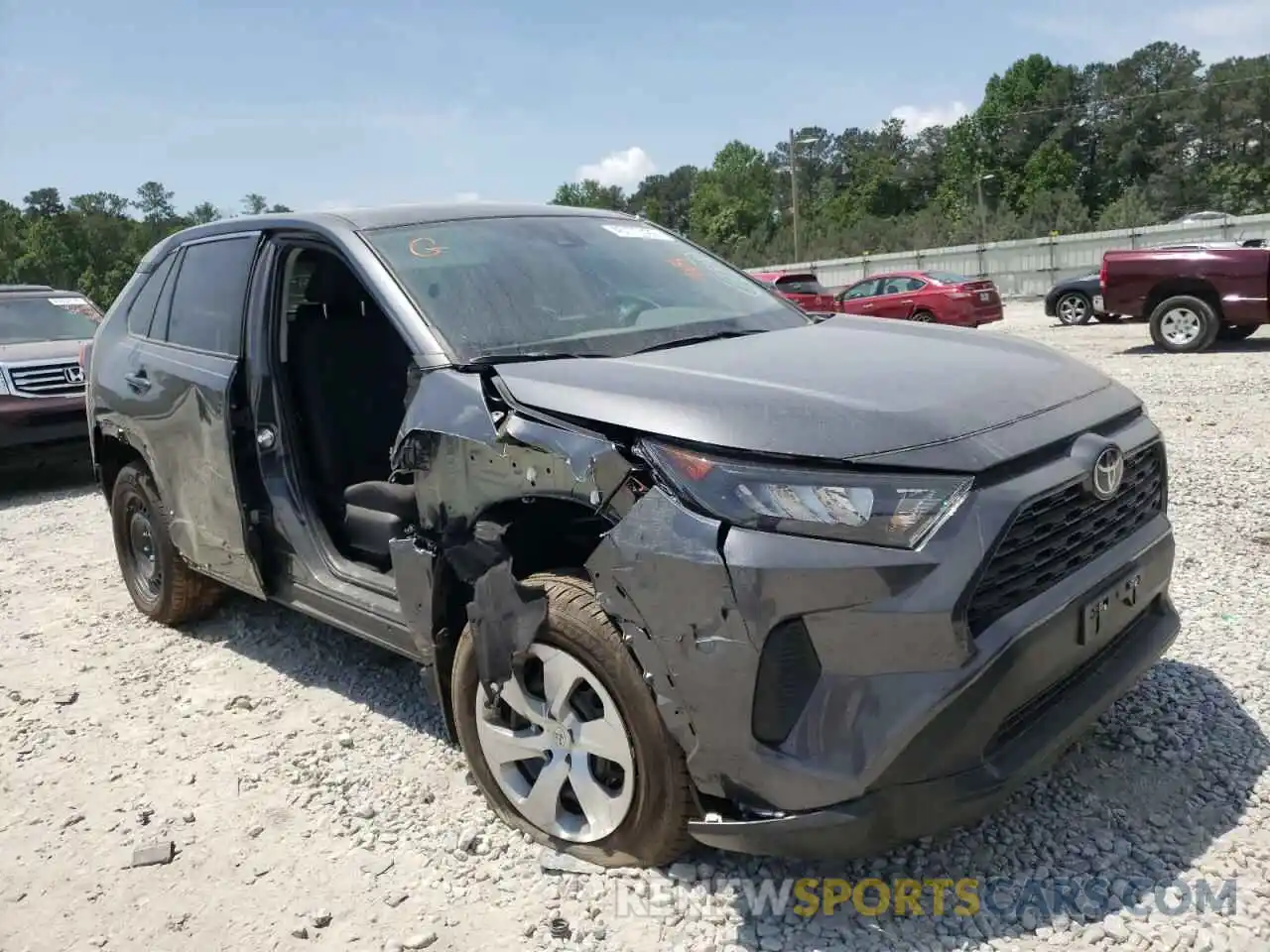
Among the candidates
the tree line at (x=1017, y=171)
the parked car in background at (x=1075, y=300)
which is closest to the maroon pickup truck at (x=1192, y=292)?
the parked car in background at (x=1075, y=300)

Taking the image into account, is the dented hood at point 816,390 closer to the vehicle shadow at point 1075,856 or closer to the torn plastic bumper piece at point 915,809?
the torn plastic bumper piece at point 915,809

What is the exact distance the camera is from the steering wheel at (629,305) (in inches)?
128

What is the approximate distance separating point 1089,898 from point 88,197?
9050 centimetres

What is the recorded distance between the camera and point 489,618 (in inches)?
105

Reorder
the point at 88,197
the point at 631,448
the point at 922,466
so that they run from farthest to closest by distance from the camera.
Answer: the point at 88,197 < the point at 631,448 < the point at 922,466

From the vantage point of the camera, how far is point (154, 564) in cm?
488

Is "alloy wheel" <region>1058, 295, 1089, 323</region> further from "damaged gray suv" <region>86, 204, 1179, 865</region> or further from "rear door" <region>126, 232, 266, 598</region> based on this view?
"rear door" <region>126, 232, 266, 598</region>

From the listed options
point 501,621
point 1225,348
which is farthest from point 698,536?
point 1225,348

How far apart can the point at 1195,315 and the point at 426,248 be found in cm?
1196

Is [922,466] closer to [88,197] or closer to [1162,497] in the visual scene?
[1162,497]

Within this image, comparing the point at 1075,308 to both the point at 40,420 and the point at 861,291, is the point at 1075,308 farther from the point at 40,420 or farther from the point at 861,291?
the point at 40,420

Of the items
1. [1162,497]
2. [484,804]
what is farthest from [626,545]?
[1162,497]

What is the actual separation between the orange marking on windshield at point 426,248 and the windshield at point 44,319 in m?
7.28

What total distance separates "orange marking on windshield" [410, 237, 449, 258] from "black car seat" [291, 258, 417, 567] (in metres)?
0.57
